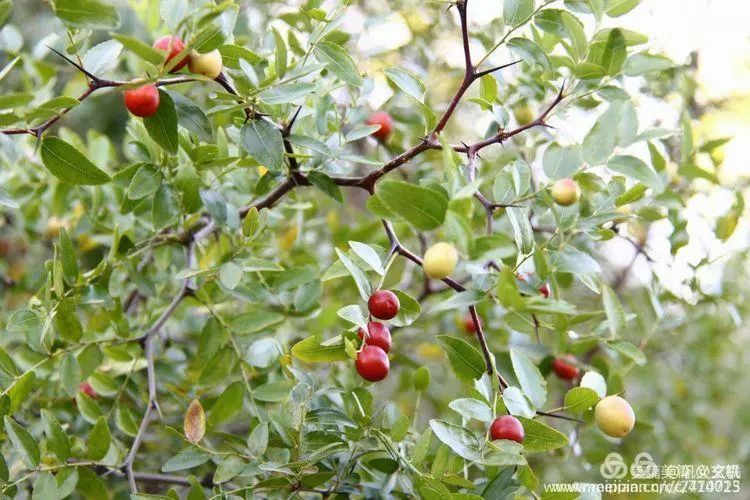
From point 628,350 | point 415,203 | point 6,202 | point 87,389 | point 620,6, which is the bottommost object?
point 87,389

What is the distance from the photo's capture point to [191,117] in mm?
730

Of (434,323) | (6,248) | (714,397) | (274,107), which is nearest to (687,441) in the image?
(714,397)

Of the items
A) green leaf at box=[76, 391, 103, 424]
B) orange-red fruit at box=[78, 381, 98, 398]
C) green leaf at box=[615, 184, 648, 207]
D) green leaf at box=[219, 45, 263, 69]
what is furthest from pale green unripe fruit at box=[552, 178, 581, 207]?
orange-red fruit at box=[78, 381, 98, 398]

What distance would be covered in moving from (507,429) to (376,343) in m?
0.15

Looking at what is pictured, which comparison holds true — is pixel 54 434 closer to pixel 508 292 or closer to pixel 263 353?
pixel 263 353

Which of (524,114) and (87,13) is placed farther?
(524,114)

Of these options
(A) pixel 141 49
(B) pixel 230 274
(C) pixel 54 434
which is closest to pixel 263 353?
(B) pixel 230 274

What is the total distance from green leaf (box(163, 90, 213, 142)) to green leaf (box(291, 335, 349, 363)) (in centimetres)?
24

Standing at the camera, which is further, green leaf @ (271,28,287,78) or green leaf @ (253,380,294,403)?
green leaf @ (253,380,294,403)

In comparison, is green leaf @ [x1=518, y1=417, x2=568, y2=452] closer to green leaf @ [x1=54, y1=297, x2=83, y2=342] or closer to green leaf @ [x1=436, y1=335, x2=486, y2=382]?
green leaf @ [x1=436, y1=335, x2=486, y2=382]

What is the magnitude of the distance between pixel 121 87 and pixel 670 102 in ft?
4.47

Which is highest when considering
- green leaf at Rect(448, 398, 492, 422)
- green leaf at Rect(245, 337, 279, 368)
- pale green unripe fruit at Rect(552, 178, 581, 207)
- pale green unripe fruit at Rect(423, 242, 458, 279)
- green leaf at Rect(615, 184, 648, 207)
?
pale green unripe fruit at Rect(552, 178, 581, 207)

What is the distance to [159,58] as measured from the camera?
0.57 m

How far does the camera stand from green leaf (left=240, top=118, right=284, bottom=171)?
2.35ft
